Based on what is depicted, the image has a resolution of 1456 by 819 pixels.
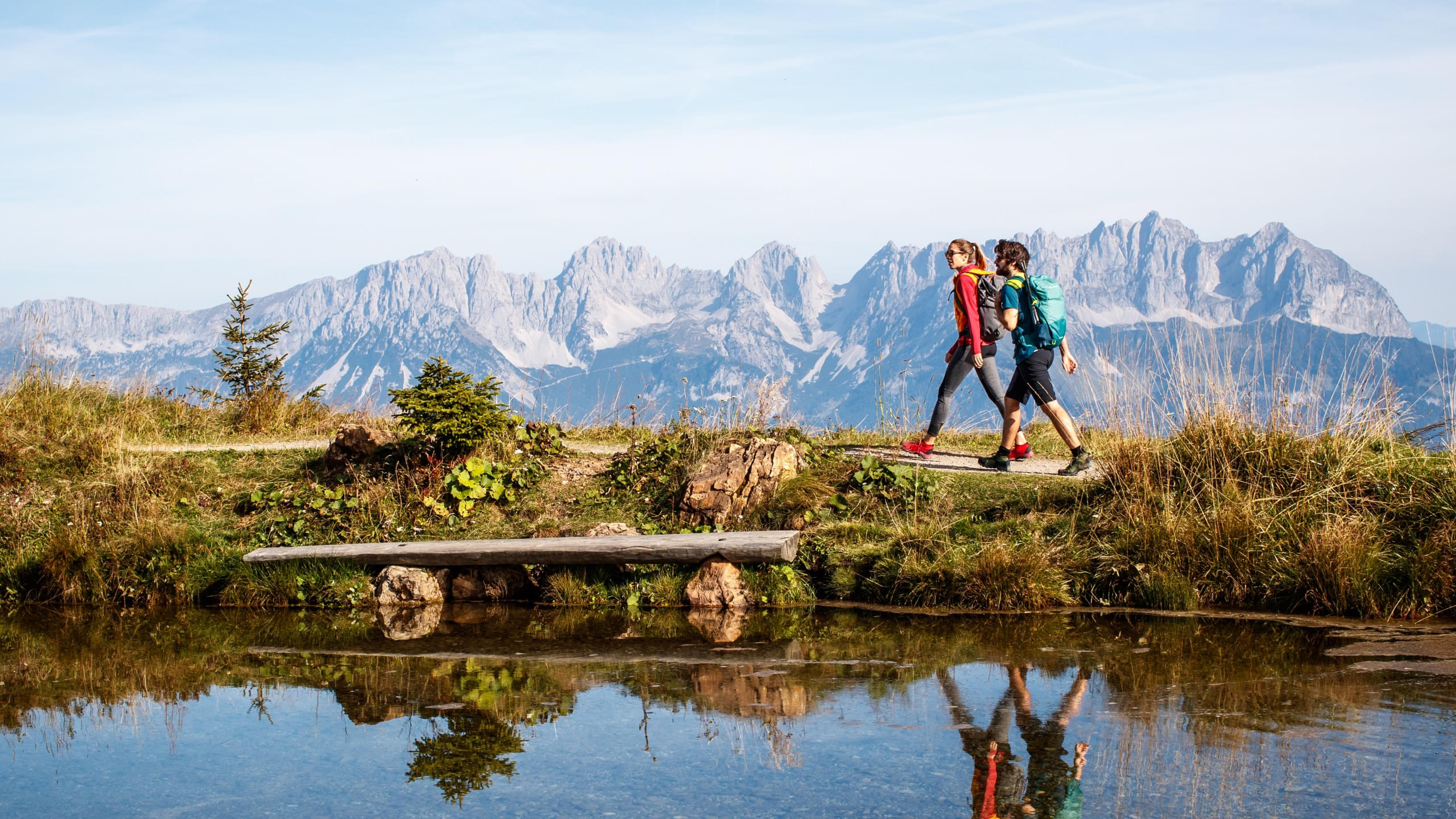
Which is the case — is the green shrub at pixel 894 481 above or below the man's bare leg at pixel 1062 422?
below

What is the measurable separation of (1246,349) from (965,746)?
5.91 m

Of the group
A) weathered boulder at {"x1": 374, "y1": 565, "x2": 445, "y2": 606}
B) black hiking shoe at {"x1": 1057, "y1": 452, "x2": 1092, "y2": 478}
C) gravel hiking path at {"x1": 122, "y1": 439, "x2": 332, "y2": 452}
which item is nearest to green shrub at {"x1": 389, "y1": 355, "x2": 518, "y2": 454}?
gravel hiking path at {"x1": 122, "y1": 439, "x2": 332, "y2": 452}

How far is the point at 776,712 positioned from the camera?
231 inches

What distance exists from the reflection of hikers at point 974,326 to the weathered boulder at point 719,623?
134 inches

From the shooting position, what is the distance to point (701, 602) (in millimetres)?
9016

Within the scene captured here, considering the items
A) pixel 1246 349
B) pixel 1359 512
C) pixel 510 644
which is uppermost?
pixel 1246 349

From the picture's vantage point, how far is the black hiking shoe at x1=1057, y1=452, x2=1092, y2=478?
33.5 ft

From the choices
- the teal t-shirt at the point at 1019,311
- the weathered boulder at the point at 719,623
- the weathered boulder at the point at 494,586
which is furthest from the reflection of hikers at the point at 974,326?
the weathered boulder at the point at 494,586

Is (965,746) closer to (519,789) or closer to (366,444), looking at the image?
(519,789)

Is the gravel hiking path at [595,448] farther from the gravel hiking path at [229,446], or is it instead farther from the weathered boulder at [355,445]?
the gravel hiking path at [229,446]

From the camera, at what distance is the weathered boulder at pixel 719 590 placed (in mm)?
9000

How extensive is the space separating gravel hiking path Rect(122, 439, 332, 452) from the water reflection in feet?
14.4

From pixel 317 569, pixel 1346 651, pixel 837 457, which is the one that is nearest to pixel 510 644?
pixel 317 569

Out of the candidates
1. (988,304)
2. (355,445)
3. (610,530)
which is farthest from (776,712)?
(355,445)
